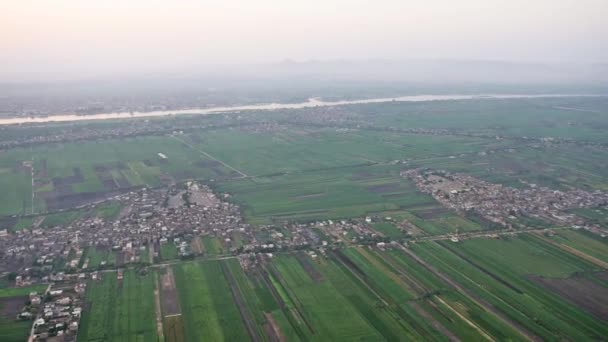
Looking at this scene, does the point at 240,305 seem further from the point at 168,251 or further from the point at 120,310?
the point at 168,251

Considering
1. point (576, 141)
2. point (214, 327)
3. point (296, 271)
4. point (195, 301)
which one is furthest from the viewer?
point (576, 141)

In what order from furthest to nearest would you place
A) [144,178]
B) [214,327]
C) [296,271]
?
[144,178]
[296,271]
[214,327]

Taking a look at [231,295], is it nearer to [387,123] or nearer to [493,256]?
[493,256]

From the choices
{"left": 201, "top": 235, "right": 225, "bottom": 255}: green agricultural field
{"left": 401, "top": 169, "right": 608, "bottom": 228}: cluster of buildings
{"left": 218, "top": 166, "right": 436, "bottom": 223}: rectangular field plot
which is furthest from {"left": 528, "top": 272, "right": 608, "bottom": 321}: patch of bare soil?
{"left": 201, "top": 235, "right": 225, "bottom": 255}: green agricultural field

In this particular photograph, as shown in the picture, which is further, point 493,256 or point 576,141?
point 576,141

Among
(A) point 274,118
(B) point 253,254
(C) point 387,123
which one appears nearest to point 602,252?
(B) point 253,254

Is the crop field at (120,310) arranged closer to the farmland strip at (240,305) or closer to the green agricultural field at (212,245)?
the farmland strip at (240,305)

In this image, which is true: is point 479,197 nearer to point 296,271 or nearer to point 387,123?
point 296,271
